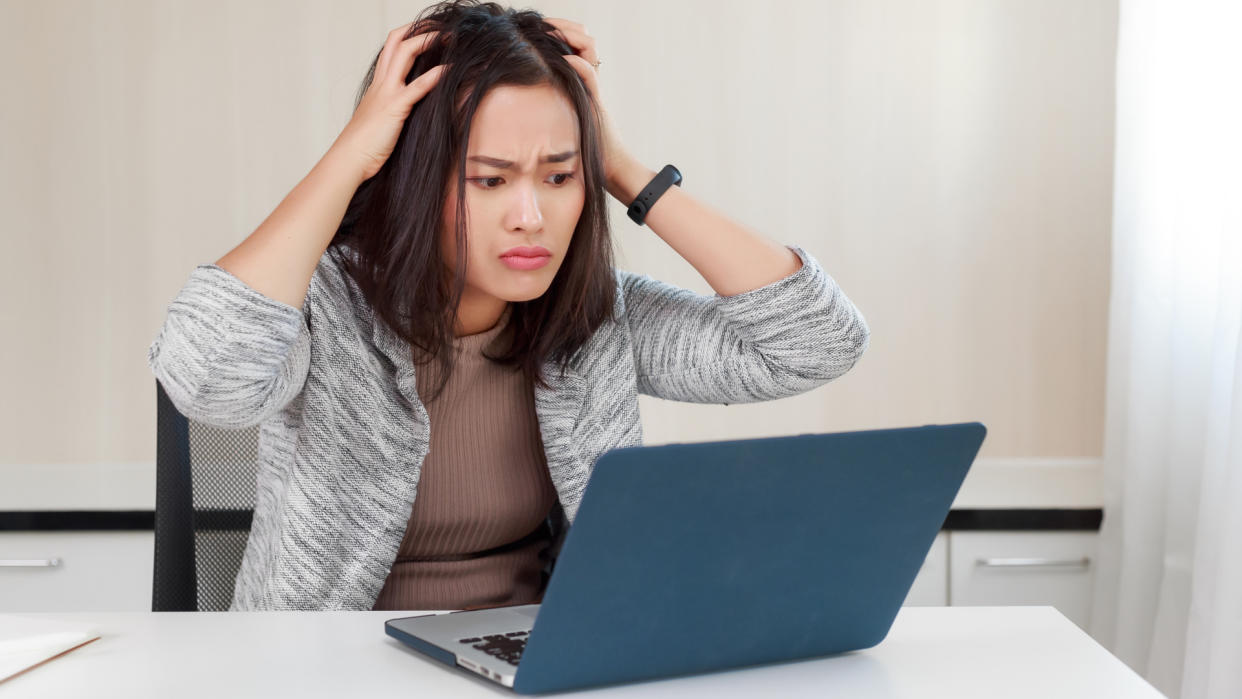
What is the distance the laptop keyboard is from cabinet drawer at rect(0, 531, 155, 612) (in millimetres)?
1277

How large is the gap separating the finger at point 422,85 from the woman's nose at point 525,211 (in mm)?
138

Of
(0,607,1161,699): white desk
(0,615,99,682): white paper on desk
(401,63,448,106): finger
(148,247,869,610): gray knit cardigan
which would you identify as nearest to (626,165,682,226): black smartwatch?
(148,247,869,610): gray knit cardigan

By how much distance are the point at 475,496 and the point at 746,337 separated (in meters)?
0.36

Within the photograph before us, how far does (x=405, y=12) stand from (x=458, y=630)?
4.84 ft

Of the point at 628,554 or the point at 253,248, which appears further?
the point at 253,248

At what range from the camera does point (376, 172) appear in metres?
1.13

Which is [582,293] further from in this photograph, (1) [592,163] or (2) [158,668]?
(2) [158,668]

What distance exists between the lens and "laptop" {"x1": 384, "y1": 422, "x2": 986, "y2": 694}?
23.6 inches

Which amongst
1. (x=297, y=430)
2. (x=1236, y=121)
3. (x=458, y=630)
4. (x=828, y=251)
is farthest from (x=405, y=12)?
(x=458, y=630)

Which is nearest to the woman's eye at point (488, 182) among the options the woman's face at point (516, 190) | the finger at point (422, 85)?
the woman's face at point (516, 190)

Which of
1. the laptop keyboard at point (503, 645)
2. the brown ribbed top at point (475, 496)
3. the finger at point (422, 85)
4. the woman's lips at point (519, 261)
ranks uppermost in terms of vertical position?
the finger at point (422, 85)

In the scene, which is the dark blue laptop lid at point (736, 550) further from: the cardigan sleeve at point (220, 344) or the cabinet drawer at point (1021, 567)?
the cabinet drawer at point (1021, 567)

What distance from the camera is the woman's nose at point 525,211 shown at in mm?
1093

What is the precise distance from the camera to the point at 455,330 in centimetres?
125
